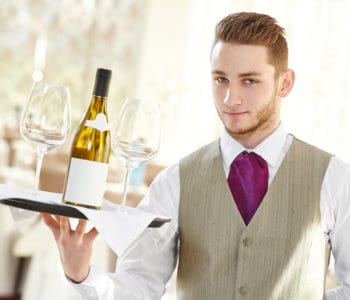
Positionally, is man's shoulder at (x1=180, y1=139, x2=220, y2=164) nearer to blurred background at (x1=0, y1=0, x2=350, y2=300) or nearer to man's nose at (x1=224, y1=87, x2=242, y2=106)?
man's nose at (x1=224, y1=87, x2=242, y2=106)

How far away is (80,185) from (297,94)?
757 cm

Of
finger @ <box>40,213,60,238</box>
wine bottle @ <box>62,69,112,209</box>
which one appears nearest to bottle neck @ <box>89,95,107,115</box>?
wine bottle @ <box>62,69,112,209</box>

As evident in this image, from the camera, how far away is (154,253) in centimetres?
202

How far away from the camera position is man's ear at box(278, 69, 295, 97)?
2.05m

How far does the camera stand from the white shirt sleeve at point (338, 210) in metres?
1.96

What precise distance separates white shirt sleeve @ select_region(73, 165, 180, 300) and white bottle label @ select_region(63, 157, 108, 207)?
42 centimetres

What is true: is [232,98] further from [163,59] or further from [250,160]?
[163,59]

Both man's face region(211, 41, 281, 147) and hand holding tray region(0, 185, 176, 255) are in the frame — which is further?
man's face region(211, 41, 281, 147)

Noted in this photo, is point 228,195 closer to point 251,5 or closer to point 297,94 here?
point 297,94

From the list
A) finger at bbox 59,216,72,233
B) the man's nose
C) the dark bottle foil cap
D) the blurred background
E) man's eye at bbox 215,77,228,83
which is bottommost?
finger at bbox 59,216,72,233

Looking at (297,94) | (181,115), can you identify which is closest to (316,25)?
(297,94)

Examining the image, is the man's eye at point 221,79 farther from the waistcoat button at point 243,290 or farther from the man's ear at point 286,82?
the waistcoat button at point 243,290

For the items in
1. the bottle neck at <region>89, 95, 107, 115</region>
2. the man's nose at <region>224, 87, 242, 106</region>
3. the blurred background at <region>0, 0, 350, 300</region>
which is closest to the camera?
the bottle neck at <region>89, 95, 107, 115</region>

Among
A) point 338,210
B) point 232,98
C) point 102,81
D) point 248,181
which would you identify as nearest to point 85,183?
point 102,81
